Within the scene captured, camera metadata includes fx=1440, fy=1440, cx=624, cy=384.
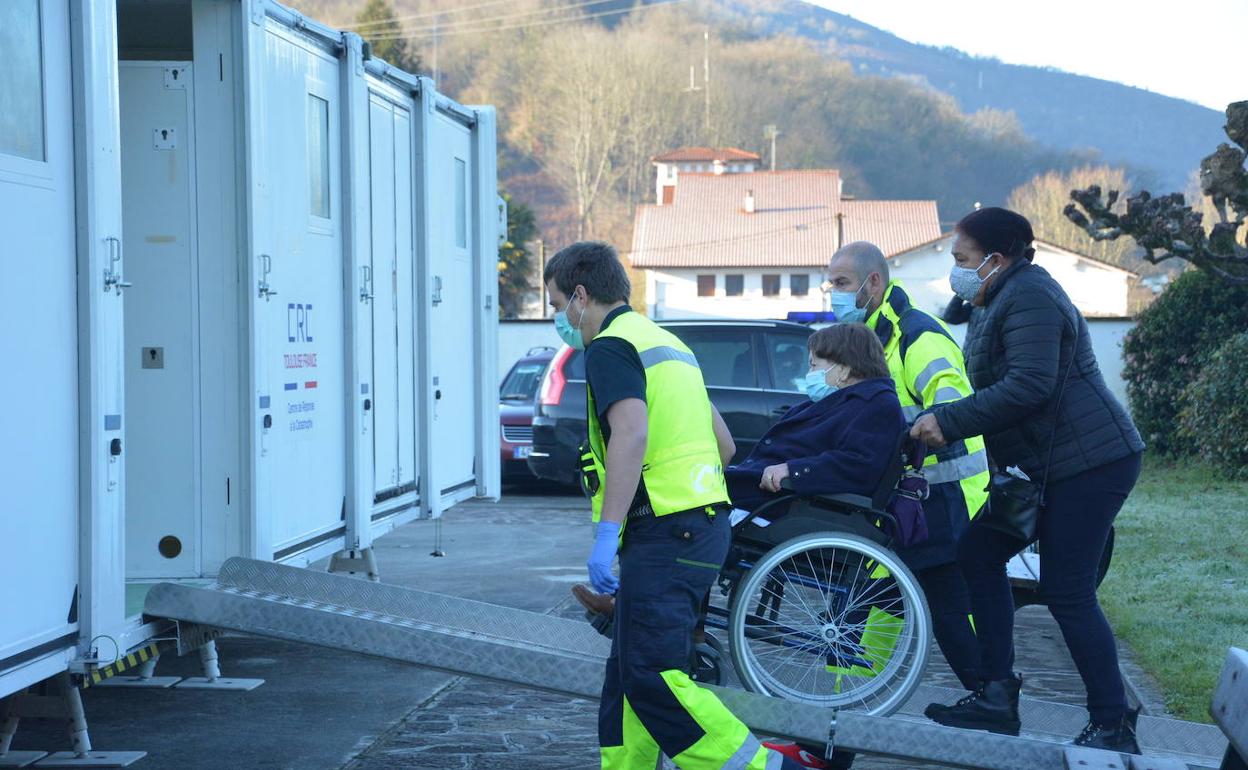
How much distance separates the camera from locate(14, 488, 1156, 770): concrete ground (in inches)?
231

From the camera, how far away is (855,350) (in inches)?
210

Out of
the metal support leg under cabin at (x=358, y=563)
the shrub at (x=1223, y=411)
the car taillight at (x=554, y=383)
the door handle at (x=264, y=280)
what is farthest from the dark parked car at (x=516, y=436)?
the door handle at (x=264, y=280)

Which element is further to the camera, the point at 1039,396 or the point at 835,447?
the point at 835,447

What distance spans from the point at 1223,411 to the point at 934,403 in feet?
41.8

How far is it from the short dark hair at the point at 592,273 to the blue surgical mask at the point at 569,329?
0.23ft

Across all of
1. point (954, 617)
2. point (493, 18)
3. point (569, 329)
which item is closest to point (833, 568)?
point (954, 617)

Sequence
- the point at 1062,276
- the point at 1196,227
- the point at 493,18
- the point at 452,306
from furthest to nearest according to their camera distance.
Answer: the point at 493,18, the point at 1062,276, the point at 1196,227, the point at 452,306

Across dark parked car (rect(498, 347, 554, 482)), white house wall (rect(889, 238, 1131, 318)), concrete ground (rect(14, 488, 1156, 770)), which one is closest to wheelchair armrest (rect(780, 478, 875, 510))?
concrete ground (rect(14, 488, 1156, 770))

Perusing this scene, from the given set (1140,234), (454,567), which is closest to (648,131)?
(1140,234)

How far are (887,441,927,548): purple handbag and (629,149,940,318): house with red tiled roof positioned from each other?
6551 centimetres

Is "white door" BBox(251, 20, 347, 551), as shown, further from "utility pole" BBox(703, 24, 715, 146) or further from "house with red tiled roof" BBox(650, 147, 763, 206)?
"utility pole" BBox(703, 24, 715, 146)

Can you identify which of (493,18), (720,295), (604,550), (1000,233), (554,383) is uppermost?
(493,18)

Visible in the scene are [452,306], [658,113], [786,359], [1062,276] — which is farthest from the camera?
[658,113]

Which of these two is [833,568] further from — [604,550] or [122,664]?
[122,664]
